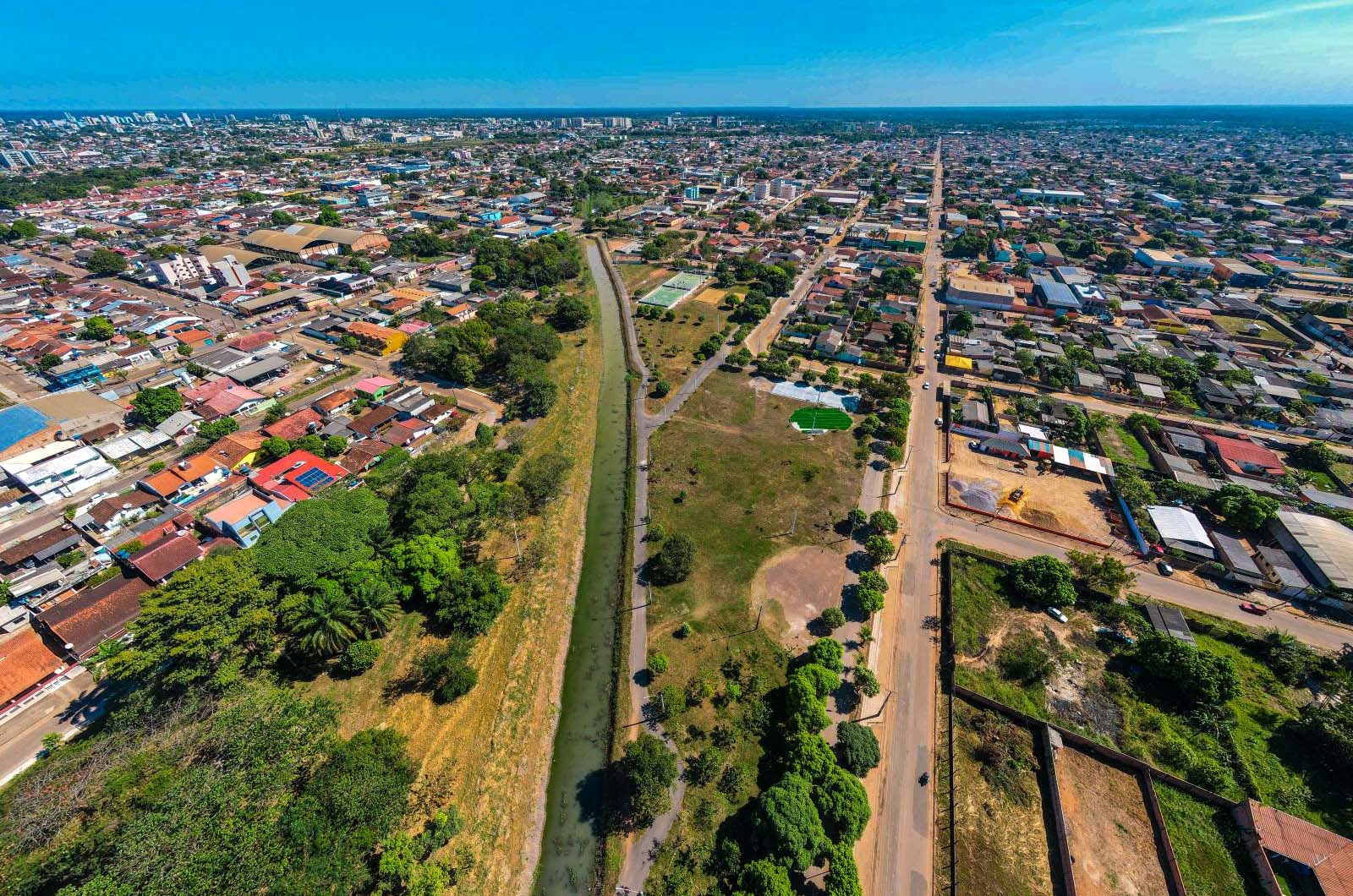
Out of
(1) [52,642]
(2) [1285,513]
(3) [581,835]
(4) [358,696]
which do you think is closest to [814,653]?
(3) [581,835]

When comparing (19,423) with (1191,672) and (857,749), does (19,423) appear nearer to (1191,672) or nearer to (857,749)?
(857,749)

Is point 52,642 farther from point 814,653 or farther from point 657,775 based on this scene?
point 814,653

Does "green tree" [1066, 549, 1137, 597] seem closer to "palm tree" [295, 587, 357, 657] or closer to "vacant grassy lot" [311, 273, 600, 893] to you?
"vacant grassy lot" [311, 273, 600, 893]

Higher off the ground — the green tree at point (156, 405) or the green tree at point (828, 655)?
the green tree at point (156, 405)

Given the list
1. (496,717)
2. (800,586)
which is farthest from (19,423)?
(800,586)

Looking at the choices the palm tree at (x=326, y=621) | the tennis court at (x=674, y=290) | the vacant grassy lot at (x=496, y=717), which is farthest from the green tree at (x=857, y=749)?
the tennis court at (x=674, y=290)

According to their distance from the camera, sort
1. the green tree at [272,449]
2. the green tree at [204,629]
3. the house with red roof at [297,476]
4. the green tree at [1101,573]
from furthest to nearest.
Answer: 1. the green tree at [272,449]
2. the house with red roof at [297,476]
3. the green tree at [1101,573]
4. the green tree at [204,629]

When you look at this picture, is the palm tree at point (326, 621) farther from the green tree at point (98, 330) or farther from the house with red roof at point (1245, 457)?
the house with red roof at point (1245, 457)

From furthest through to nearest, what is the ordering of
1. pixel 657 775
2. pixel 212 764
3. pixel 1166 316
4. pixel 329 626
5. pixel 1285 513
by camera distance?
pixel 1166 316
pixel 1285 513
pixel 329 626
pixel 657 775
pixel 212 764

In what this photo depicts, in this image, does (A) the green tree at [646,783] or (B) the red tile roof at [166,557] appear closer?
(A) the green tree at [646,783]
